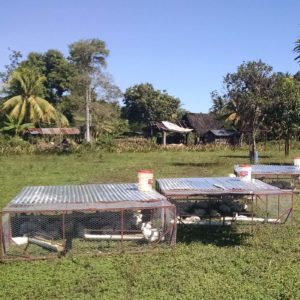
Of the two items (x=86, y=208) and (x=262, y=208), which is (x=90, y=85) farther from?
(x=86, y=208)

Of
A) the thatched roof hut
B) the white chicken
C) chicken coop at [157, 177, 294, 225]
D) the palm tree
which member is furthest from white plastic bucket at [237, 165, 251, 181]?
the thatched roof hut

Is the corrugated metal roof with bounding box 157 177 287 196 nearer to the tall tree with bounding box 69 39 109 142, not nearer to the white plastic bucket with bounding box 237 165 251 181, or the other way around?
the white plastic bucket with bounding box 237 165 251 181

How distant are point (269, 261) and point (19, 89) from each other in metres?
36.2

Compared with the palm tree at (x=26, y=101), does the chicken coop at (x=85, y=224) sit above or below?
below

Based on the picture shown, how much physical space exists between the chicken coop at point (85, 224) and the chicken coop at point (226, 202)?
0.72 m

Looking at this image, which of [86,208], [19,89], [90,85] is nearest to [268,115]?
[86,208]

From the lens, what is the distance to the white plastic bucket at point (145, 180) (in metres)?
8.23

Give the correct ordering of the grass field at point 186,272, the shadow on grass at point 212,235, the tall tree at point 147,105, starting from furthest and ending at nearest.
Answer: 1. the tall tree at point 147,105
2. the shadow on grass at point 212,235
3. the grass field at point 186,272

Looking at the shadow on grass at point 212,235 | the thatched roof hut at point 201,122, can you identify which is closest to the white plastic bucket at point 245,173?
the shadow on grass at point 212,235

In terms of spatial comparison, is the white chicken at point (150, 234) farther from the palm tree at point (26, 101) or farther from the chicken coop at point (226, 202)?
the palm tree at point (26, 101)

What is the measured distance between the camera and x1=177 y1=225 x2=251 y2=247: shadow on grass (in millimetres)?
7812

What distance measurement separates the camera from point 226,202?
10.1 m

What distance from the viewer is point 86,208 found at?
22.8 feet

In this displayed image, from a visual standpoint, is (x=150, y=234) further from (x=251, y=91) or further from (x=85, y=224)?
(x=251, y=91)
